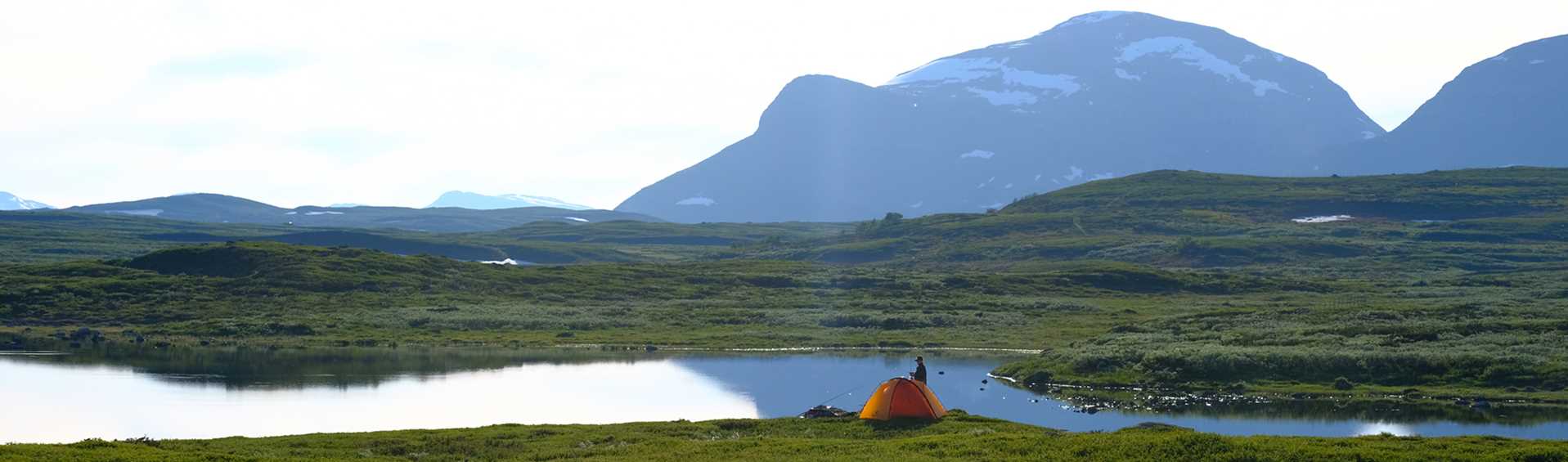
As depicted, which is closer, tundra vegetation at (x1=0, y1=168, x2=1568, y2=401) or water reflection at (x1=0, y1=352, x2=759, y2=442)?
water reflection at (x1=0, y1=352, x2=759, y2=442)

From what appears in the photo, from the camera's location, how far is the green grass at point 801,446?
3334 cm

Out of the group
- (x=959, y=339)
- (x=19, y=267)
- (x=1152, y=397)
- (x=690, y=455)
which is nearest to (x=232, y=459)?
(x=690, y=455)

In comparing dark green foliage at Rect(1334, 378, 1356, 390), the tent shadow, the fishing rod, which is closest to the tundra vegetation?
dark green foliage at Rect(1334, 378, 1356, 390)

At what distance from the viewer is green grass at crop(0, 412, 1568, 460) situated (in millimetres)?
33344

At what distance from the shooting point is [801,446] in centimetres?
3819

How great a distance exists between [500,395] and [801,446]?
32.9m

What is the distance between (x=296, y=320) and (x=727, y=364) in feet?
142

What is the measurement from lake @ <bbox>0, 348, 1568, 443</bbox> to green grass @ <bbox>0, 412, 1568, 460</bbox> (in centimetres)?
1048

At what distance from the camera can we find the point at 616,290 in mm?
148500

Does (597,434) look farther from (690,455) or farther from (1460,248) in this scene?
(1460,248)

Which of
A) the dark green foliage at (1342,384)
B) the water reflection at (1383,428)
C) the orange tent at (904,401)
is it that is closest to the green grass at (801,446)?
the orange tent at (904,401)

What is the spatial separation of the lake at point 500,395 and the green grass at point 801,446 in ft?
34.4

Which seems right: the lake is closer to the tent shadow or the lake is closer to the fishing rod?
the fishing rod

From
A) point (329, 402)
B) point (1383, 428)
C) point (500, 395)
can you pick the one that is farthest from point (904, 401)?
point (329, 402)
